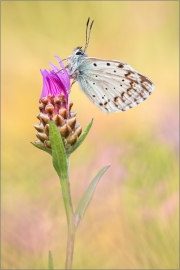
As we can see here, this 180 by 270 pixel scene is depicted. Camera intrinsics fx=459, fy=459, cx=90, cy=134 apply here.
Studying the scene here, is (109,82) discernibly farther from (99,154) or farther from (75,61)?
(99,154)

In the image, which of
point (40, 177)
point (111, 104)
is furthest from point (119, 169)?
point (111, 104)

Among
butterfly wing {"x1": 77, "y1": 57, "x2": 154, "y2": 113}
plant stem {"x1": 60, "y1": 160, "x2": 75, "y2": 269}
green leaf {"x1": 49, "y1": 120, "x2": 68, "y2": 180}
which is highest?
butterfly wing {"x1": 77, "y1": 57, "x2": 154, "y2": 113}

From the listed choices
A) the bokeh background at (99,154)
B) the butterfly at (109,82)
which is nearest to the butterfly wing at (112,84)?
the butterfly at (109,82)

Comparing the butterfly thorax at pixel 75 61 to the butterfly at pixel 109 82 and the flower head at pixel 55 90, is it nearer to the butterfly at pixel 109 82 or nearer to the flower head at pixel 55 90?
the butterfly at pixel 109 82

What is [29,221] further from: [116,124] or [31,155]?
[116,124]

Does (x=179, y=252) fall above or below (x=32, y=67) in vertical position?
below

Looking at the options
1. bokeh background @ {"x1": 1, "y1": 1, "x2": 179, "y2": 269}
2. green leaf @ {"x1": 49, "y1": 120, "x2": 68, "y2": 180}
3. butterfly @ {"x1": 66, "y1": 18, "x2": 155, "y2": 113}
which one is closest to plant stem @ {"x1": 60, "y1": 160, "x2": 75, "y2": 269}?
green leaf @ {"x1": 49, "y1": 120, "x2": 68, "y2": 180}

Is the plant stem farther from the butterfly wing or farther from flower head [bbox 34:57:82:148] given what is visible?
the butterfly wing
